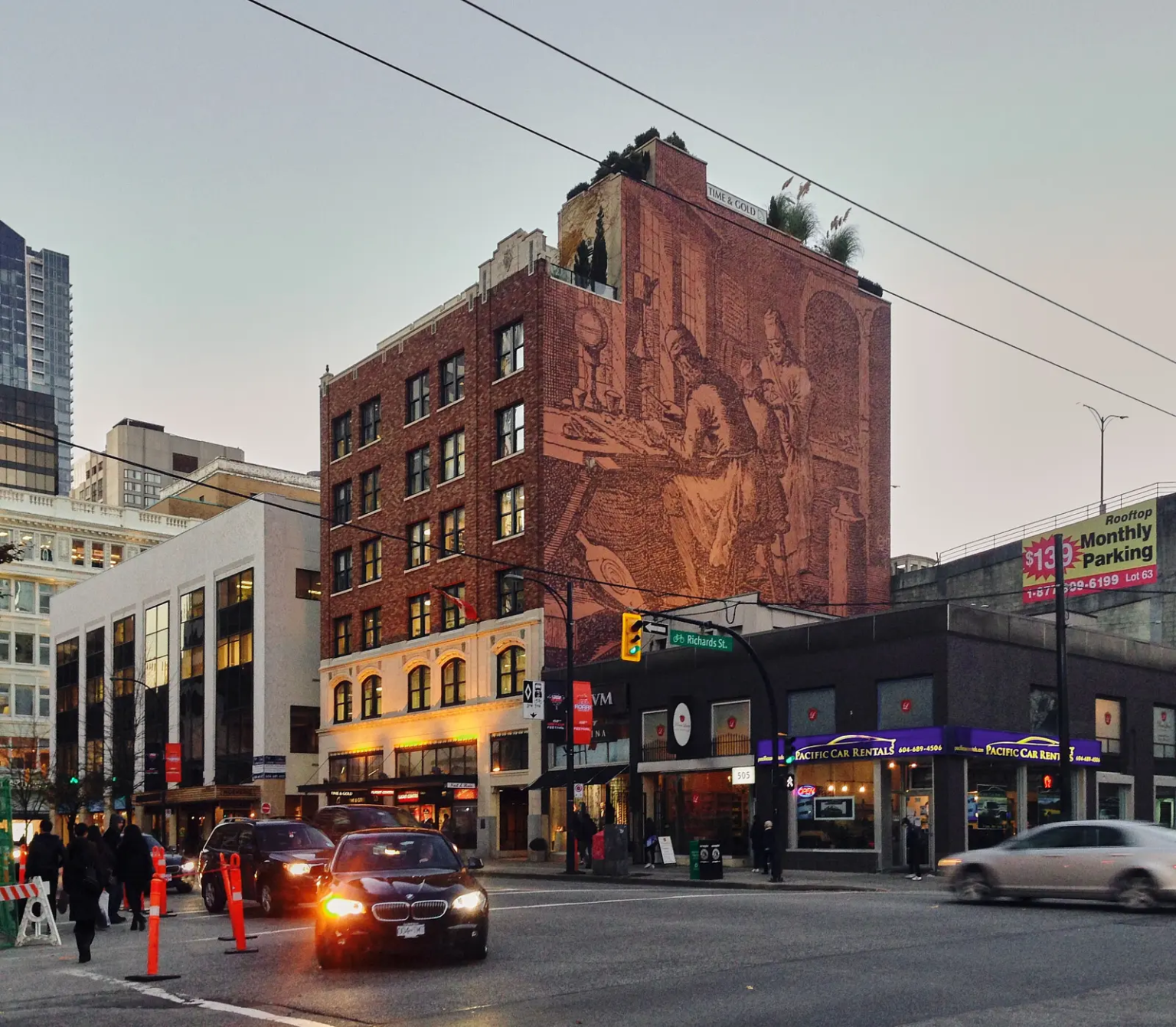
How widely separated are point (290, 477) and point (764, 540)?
54.2 metres

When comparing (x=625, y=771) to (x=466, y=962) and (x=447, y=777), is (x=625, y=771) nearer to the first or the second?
(x=447, y=777)

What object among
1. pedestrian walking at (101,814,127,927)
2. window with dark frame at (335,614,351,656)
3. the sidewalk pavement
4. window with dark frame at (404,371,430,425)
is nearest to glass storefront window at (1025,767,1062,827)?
the sidewalk pavement

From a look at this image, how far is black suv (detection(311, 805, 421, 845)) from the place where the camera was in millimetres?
33438

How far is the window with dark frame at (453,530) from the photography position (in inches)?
2283

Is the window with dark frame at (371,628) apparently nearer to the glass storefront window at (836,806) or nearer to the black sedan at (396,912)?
the glass storefront window at (836,806)

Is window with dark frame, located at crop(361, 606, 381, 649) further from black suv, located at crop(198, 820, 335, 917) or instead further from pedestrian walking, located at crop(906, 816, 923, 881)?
black suv, located at crop(198, 820, 335, 917)

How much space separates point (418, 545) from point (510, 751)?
35.8ft

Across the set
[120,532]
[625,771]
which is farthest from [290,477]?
[625,771]

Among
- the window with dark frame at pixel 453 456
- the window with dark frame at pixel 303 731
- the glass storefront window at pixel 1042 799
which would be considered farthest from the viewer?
the window with dark frame at pixel 303 731

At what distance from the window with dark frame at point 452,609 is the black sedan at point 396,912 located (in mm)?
40570

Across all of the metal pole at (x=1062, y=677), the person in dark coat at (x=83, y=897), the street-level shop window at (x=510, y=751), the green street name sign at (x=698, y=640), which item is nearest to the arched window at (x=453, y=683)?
the street-level shop window at (x=510, y=751)

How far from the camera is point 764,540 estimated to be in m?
59.8

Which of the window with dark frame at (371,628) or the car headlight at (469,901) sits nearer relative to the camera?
the car headlight at (469,901)

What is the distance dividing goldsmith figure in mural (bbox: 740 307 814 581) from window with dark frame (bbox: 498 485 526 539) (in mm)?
11350
